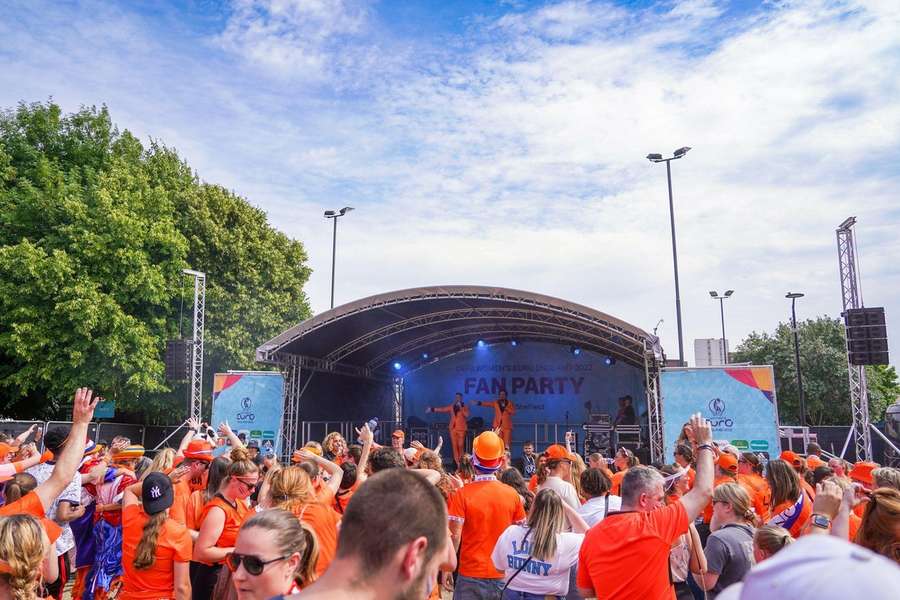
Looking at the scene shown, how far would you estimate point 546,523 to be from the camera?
4023 mm

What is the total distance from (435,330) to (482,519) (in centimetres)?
1761

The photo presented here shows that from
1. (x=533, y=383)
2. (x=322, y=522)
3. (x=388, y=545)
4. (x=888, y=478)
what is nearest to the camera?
(x=388, y=545)

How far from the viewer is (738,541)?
3770 millimetres

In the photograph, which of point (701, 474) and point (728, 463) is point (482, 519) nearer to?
point (701, 474)

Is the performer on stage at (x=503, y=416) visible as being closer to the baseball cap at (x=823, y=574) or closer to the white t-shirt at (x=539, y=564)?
the white t-shirt at (x=539, y=564)

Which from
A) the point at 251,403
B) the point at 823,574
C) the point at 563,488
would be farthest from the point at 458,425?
the point at 823,574

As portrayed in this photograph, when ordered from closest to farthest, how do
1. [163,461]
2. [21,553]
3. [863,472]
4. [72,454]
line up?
[21,553] < [72,454] < [163,461] < [863,472]

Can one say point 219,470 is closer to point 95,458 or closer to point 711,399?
point 95,458

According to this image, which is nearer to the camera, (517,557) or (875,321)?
(517,557)

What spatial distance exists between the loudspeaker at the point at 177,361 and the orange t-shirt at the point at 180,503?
1381cm

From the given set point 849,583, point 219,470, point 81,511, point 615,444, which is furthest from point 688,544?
point 615,444

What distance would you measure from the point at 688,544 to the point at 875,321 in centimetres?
1291

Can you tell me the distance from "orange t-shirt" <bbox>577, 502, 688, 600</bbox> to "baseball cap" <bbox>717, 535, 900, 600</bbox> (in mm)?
2580

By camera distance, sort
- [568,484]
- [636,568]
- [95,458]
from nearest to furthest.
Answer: [636,568] → [568,484] → [95,458]
